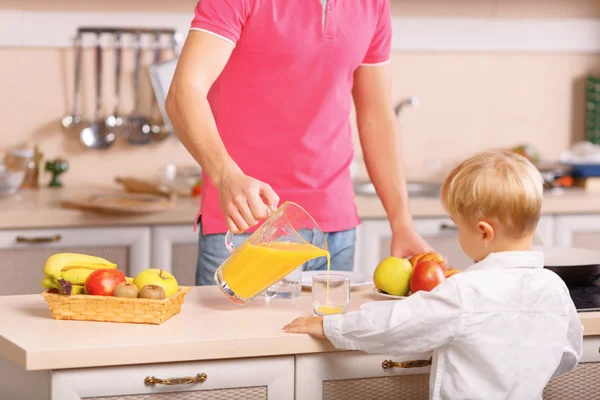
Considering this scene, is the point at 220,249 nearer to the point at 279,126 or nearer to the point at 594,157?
the point at 279,126

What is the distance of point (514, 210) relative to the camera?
1.51m

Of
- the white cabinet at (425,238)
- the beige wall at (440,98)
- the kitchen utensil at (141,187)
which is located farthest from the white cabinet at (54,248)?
the white cabinet at (425,238)

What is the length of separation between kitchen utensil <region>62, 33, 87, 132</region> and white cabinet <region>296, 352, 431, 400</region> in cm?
189

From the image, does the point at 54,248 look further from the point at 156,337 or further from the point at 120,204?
the point at 156,337

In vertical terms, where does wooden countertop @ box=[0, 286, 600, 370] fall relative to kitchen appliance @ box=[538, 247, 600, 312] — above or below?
below

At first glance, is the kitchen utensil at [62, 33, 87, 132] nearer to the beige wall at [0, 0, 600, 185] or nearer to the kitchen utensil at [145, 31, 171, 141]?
the beige wall at [0, 0, 600, 185]

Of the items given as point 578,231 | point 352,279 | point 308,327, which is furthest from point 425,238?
point 308,327

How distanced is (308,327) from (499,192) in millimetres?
394

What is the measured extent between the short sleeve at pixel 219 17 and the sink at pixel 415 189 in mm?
1528

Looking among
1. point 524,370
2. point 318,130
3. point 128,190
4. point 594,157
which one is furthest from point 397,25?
point 524,370

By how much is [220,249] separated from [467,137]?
5.99 ft

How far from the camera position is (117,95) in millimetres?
3219

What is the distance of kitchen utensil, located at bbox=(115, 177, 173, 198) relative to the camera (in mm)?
2908

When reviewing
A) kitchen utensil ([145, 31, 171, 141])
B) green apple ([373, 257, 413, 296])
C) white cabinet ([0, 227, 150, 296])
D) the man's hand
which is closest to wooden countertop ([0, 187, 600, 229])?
white cabinet ([0, 227, 150, 296])
